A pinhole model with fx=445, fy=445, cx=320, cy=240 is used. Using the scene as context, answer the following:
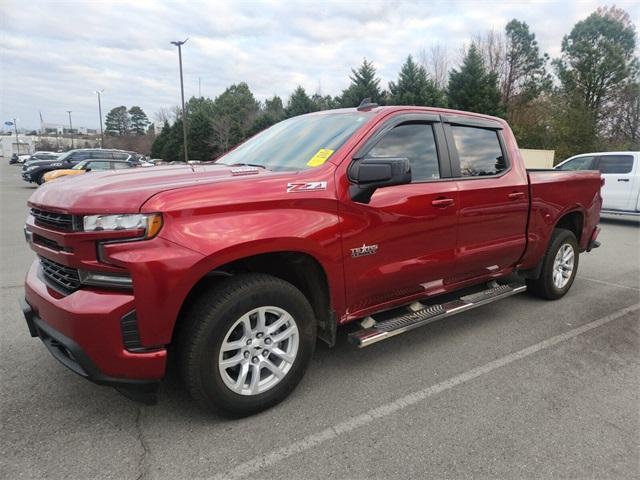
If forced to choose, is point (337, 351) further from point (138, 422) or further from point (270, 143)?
point (270, 143)

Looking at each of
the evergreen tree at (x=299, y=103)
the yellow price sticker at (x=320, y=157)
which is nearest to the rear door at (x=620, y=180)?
the yellow price sticker at (x=320, y=157)

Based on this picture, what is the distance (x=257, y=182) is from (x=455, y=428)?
188cm

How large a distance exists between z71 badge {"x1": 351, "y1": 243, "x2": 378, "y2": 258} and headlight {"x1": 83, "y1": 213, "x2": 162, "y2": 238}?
1.30m

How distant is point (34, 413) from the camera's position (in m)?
2.71

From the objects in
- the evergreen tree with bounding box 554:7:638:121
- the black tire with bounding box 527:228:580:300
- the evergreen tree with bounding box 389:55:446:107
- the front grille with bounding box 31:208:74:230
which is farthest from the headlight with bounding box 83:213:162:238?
Answer: the evergreen tree with bounding box 554:7:638:121

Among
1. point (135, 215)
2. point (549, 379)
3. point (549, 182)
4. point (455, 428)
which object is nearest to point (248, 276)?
point (135, 215)

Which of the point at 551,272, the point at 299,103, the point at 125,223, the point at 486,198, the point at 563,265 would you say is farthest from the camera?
the point at 299,103

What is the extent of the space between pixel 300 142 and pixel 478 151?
5.56ft

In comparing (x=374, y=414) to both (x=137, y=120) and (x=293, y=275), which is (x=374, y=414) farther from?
(x=137, y=120)

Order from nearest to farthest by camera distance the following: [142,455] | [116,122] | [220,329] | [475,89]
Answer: [142,455] → [220,329] → [475,89] → [116,122]

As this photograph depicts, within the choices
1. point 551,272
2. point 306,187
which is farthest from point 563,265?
point 306,187

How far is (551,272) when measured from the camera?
191 inches

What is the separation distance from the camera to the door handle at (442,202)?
3.43m

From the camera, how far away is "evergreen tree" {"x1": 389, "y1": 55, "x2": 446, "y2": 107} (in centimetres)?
2727
